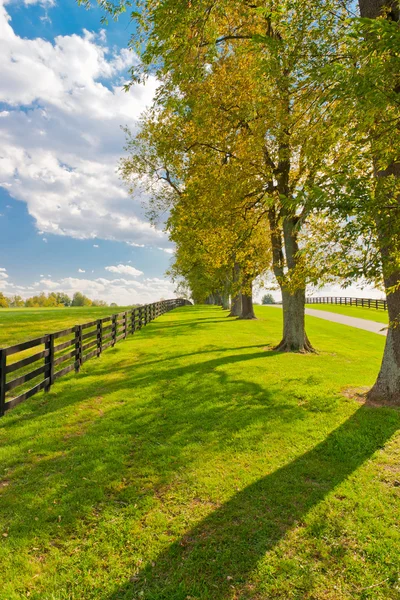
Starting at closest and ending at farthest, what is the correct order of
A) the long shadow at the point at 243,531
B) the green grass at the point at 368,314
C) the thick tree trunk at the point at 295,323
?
the long shadow at the point at 243,531 < the thick tree trunk at the point at 295,323 < the green grass at the point at 368,314

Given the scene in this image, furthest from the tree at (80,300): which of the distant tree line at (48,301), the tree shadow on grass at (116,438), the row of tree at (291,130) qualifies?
the tree shadow on grass at (116,438)

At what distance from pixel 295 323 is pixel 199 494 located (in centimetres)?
1098

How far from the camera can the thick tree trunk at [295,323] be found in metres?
14.7

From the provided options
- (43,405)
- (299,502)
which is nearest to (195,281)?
(43,405)

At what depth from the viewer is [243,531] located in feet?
13.6

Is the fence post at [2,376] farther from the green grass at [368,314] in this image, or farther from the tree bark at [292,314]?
the green grass at [368,314]

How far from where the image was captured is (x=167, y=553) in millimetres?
3816

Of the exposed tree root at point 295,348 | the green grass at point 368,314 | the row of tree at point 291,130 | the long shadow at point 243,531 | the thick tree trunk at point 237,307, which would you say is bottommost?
the long shadow at point 243,531

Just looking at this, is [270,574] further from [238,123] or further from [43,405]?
[238,123]

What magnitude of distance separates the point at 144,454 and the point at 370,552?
12.0 ft

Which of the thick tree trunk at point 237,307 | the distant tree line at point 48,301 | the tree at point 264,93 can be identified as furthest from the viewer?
the distant tree line at point 48,301

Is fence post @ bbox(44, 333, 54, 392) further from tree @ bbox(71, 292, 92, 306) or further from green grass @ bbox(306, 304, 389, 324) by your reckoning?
tree @ bbox(71, 292, 92, 306)

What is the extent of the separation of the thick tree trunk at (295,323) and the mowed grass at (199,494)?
5127 millimetres

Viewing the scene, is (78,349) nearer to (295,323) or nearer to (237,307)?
(295,323)
